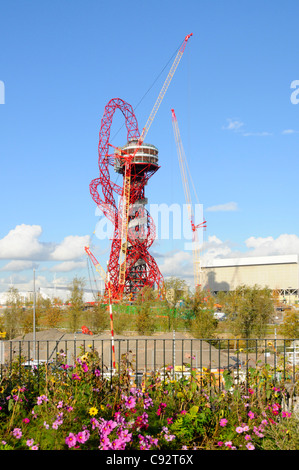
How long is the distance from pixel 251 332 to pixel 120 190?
45.4 m

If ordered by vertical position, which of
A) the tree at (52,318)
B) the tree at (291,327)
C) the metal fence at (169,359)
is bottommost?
the tree at (52,318)

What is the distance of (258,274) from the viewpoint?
114m

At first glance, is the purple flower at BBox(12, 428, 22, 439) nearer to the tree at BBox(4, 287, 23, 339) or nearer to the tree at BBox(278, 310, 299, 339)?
the tree at BBox(278, 310, 299, 339)

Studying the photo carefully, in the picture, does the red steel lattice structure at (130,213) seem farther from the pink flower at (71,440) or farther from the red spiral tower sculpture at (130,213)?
the pink flower at (71,440)

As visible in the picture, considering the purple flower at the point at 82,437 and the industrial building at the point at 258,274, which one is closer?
the purple flower at the point at 82,437

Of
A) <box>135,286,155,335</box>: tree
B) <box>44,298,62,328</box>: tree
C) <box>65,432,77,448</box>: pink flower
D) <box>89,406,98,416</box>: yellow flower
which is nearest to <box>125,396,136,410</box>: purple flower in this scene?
<box>89,406,98,416</box>: yellow flower

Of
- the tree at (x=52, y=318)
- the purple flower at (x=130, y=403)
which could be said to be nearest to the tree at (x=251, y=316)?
the tree at (x=52, y=318)

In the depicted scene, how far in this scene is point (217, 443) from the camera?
236 inches

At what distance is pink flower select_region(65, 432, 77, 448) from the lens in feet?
16.7

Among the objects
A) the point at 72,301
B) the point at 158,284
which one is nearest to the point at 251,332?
the point at 72,301

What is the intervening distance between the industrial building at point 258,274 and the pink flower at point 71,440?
10335cm

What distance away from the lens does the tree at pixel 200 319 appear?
29.6 metres

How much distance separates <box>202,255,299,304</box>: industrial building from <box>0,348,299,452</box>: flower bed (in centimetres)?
10117
